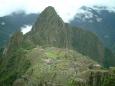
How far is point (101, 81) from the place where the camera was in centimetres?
18325

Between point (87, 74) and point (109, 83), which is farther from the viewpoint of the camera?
point (87, 74)

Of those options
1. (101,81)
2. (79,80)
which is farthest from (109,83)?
(79,80)

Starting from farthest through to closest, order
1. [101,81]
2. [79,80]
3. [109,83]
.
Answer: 1. [79,80]
2. [101,81]
3. [109,83]

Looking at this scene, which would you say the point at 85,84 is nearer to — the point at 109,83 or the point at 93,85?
the point at 93,85

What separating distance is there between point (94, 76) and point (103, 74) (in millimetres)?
4690

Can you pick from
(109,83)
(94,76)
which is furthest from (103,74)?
(109,83)

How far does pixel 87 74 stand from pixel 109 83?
29889mm

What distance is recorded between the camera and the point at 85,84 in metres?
192

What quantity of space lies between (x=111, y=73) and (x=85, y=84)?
12.8 metres

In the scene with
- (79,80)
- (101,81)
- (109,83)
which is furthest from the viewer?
(79,80)

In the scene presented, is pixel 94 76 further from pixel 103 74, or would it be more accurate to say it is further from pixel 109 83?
pixel 109 83

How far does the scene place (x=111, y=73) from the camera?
18338 cm

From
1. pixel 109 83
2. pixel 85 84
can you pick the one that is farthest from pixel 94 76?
pixel 109 83

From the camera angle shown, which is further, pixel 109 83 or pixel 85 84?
pixel 85 84
